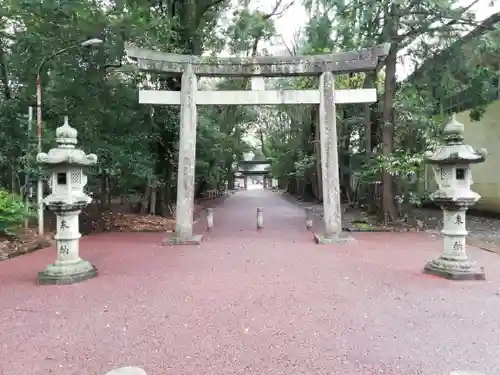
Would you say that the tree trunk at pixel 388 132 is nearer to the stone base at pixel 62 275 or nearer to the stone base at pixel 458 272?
the stone base at pixel 458 272

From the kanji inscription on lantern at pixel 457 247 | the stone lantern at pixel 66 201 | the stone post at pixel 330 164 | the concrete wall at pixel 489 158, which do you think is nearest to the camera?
the stone lantern at pixel 66 201

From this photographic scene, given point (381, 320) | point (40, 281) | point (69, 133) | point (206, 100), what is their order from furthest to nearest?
1. point (206, 100)
2. point (69, 133)
3. point (40, 281)
4. point (381, 320)

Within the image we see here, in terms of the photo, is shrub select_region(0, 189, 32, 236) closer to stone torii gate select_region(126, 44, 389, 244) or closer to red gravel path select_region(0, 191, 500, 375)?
red gravel path select_region(0, 191, 500, 375)

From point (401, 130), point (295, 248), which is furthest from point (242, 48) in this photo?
point (295, 248)

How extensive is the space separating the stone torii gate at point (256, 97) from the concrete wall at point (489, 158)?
885cm

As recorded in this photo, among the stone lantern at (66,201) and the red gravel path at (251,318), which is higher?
the stone lantern at (66,201)

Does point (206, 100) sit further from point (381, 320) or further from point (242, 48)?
point (242, 48)

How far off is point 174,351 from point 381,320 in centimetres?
252

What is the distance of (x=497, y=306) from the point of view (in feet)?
16.6

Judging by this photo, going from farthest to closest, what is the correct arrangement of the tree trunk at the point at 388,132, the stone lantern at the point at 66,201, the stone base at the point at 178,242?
the tree trunk at the point at 388,132 < the stone base at the point at 178,242 < the stone lantern at the point at 66,201

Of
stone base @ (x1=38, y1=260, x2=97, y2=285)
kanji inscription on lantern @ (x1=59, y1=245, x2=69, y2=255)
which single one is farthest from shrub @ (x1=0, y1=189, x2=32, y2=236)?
stone base @ (x1=38, y1=260, x2=97, y2=285)

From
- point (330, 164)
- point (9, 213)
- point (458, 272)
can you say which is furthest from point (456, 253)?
point (9, 213)

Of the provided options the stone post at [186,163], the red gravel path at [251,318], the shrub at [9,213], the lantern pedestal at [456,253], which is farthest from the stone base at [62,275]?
the lantern pedestal at [456,253]

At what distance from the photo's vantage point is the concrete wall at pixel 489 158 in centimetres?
1559
